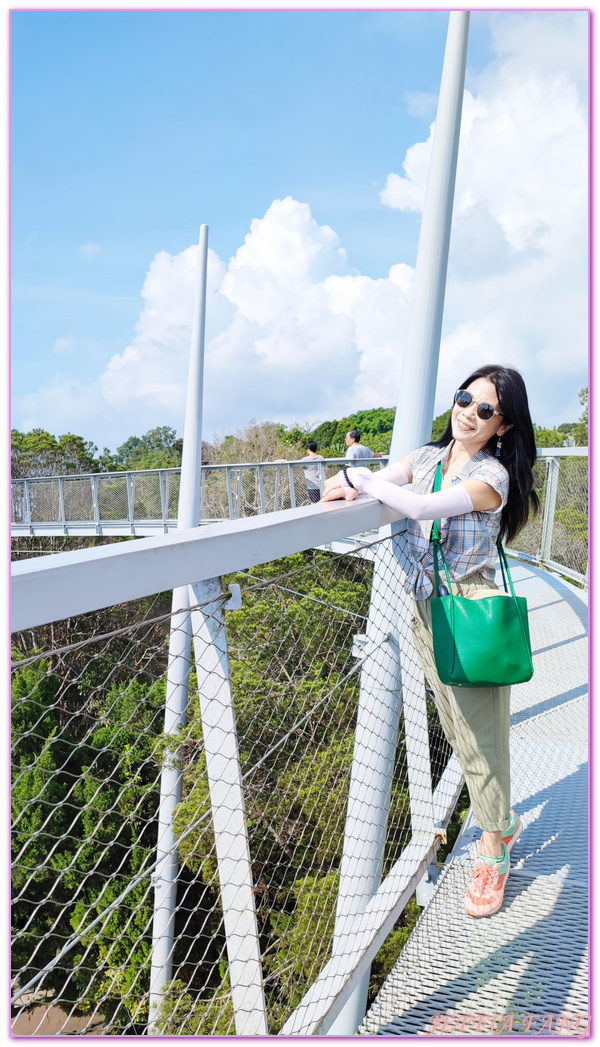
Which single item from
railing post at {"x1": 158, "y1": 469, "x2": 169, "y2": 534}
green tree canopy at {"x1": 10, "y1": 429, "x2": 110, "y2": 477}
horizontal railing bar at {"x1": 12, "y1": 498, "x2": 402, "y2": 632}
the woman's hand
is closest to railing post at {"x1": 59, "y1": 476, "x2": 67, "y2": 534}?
railing post at {"x1": 158, "y1": 469, "x2": 169, "y2": 534}

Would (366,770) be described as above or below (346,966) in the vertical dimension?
above

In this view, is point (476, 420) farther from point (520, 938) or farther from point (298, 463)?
point (298, 463)

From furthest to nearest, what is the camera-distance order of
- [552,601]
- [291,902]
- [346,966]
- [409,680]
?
[291,902] → [552,601] → [409,680] → [346,966]

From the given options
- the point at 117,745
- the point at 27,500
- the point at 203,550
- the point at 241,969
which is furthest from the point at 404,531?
the point at 27,500

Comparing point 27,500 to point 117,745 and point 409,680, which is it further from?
point 409,680

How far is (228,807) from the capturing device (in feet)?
5.55

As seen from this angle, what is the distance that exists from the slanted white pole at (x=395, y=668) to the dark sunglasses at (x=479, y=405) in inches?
15.9

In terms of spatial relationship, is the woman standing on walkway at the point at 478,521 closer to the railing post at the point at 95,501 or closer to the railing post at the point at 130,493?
the railing post at the point at 130,493

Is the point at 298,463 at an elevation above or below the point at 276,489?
above

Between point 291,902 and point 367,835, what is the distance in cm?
800

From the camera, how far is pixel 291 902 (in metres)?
9.35

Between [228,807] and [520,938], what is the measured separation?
0.99m

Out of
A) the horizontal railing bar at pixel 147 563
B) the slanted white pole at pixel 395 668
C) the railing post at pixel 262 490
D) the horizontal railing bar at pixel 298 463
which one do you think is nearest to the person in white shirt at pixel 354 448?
the horizontal railing bar at pixel 298 463

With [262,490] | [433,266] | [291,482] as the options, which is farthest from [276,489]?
[433,266]
